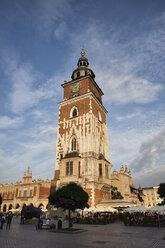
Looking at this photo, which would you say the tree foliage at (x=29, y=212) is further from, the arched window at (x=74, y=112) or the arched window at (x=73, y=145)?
the arched window at (x=74, y=112)

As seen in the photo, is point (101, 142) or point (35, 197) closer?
point (101, 142)

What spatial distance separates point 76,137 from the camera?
123 ft

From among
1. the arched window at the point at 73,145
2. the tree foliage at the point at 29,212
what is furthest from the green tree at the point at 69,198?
the arched window at the point at 73,145

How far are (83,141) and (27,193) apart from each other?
107 ft

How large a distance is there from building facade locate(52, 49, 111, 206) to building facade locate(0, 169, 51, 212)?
913 inches

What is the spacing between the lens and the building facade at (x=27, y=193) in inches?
2168

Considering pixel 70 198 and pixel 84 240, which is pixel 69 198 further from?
pixel 84 240

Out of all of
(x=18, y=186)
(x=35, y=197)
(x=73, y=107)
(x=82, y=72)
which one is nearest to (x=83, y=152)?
(x=73, y=107)

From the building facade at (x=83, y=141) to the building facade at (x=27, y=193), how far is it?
2319cm

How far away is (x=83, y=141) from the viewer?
36.2 m

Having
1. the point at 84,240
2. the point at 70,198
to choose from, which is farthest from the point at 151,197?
the point at 84,240

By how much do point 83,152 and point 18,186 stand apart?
35774 millimetres

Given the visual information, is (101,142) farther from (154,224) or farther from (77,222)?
(154,224)

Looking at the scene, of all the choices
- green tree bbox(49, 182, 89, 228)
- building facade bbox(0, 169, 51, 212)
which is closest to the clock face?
green tree bbox(49, 182, 89, 228)
